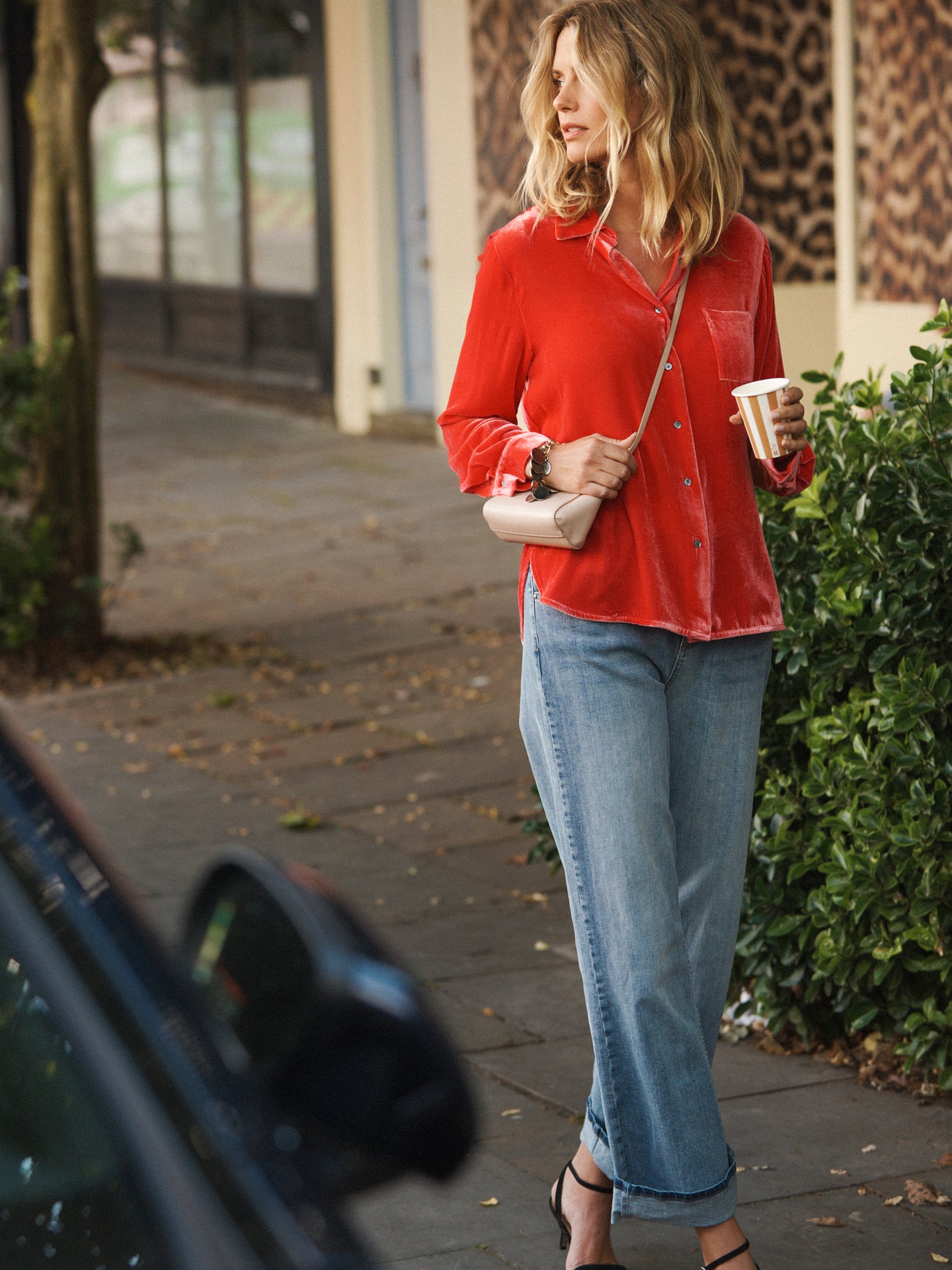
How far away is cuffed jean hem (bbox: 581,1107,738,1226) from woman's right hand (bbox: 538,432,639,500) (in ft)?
3.45

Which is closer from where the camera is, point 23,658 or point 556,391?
point 556,391

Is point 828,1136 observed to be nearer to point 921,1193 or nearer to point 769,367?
point 921,1193

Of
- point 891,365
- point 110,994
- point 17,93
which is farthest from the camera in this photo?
point 17,93

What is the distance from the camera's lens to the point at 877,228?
9.45 m

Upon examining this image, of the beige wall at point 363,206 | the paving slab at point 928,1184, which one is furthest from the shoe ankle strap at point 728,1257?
the beige wall at point 363,206

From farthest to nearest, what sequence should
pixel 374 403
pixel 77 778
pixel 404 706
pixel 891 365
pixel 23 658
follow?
pixel 374 403 → pixel 891 365 → pixel 23 658 → pixel 404 706 → pixel 77 778

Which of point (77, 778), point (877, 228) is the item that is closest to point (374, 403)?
point (877, 228)

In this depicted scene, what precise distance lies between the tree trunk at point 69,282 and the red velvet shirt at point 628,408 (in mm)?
5489

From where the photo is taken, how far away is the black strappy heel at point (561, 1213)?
9.72 feet

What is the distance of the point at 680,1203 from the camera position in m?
2.75

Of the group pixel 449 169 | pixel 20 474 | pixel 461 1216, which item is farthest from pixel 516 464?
pixel 449 169

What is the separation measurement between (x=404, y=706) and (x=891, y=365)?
373cm

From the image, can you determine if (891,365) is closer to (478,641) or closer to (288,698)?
(478,641)

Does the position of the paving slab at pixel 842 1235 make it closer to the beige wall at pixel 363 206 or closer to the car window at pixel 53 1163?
the car window at pixel 53 1163
